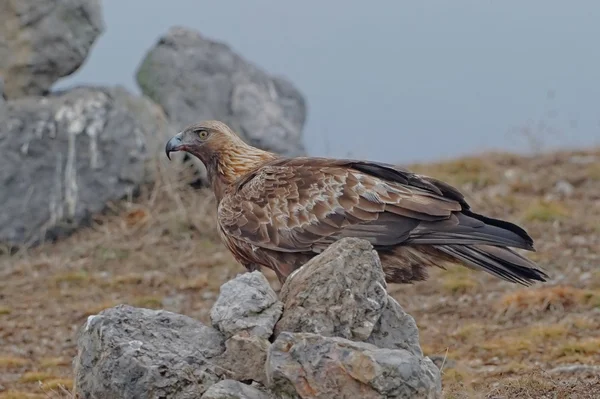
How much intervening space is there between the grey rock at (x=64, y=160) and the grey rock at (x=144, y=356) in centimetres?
720

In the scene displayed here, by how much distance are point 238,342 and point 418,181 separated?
84.6 inches

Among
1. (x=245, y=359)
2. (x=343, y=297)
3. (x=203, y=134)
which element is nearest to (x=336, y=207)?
(x=203, y=134)

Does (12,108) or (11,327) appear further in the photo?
(12,108)

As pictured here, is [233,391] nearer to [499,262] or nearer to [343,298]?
[343,298]

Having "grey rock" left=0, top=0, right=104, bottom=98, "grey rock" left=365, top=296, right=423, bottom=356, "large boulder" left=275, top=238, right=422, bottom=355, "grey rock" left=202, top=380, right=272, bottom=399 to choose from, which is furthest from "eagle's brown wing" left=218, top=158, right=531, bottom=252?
"grey rock" left=0, top=0, right=104, bottom=98

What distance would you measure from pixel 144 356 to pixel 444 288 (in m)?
5.45

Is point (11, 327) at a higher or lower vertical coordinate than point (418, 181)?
lower

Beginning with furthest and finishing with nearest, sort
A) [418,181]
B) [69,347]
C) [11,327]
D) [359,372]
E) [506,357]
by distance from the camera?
[11,327] < [69,347] < [506,357] < [418,181] < [359,372]

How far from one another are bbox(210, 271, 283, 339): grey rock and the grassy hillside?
1148mm

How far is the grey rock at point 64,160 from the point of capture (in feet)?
39.6

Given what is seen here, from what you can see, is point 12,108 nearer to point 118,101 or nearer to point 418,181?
point 118,101

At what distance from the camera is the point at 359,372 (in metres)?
4.41

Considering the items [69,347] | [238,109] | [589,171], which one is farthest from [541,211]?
[69,347]

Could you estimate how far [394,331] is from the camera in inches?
204
